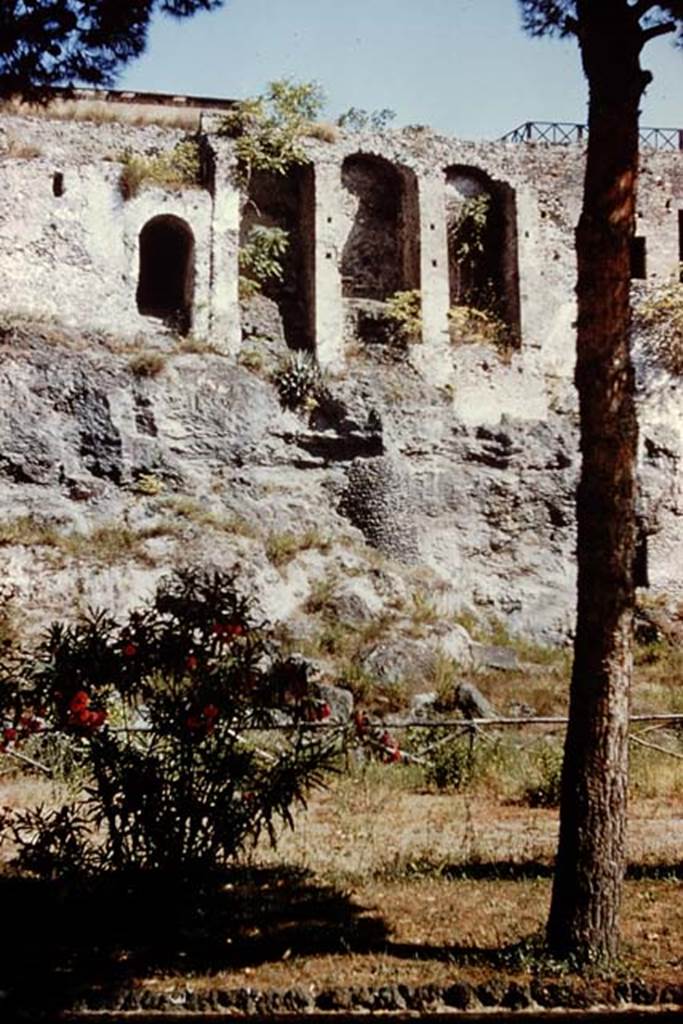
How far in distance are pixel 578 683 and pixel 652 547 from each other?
61.5 feet

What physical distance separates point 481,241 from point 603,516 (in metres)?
21.2

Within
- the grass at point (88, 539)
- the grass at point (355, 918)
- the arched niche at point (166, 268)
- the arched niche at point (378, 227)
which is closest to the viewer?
the grass at point (355, 918)

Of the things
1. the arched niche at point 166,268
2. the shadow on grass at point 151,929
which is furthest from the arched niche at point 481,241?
the shadow on grass at point 151,929

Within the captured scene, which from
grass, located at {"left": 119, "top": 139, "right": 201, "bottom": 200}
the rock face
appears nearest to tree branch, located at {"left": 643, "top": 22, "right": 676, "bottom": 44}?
the rock face

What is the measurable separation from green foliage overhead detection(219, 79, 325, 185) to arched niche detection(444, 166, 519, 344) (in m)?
3.88

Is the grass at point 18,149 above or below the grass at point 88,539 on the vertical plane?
above

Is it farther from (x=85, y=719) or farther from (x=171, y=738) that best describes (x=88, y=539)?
(x=85, y=719)

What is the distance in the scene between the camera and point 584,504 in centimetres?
600

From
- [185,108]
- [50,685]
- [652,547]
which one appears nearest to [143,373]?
[185,108]

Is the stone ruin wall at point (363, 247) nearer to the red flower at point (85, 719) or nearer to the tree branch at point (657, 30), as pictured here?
the tree branch at point (657, 30)

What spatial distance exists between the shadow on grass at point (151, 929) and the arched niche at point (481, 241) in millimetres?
20079

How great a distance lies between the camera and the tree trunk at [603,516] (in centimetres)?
565

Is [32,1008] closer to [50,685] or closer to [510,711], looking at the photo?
[50,685]

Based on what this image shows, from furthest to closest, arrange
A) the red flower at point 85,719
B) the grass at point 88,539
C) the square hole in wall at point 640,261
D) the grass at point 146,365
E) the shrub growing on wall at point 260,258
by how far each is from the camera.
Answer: the square hole in wall at point 640,261
the shrub growing on wall at point 260,258
the grass at point 146,365
the grass at point 88,539
the red flower at point 85,719
